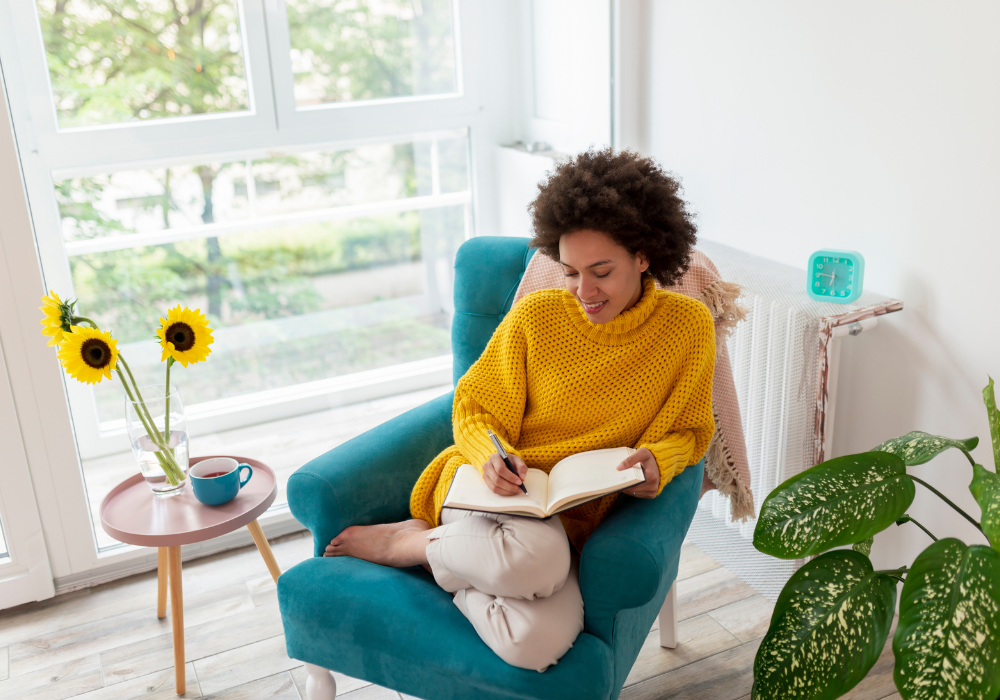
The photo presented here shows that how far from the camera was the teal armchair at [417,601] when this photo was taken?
1.28 meters

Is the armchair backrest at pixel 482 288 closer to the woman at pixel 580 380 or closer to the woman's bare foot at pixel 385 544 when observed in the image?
the woman at pixel 580 380

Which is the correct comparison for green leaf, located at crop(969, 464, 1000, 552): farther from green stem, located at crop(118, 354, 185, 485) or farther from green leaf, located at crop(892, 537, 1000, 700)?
green stem, located at crop(118, 354, 185, 485)

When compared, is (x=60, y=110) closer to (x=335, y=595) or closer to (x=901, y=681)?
(x=335, y=595)

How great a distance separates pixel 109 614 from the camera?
203 cm

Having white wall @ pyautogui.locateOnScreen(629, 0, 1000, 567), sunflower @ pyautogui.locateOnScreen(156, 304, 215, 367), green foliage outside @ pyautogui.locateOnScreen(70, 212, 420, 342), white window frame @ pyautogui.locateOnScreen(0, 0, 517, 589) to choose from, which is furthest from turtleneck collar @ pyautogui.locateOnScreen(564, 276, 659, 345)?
green foliage outside @ pyautogui.locateOnScreen(70, 212, 420, 342)

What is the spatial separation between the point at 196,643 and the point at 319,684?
22.5 inches

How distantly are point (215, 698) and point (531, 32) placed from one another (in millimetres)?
2150

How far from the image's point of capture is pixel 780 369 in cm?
181

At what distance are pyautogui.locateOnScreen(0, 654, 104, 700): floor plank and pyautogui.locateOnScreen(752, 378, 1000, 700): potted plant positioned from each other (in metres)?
1.43

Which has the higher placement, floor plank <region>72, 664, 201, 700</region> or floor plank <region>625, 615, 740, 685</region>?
floor plank <region>72, 664, 201, 700</region>

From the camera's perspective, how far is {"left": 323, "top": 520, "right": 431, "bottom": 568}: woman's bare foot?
1496 millimetres

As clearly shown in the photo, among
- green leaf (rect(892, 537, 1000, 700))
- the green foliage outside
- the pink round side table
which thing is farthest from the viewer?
the green foliage outside

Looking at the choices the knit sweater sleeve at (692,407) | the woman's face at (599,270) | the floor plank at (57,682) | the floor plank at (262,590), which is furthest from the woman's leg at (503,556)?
the floor plank at (57,682)

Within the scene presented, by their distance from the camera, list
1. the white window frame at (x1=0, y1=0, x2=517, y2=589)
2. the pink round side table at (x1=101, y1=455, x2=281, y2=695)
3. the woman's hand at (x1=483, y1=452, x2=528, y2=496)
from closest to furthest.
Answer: the woman's hand at (x1=483, y1=452, x2=528, y2=496), the pink round side table at (x1=101, y1=455, x2=281, y2=695), the white window frame at (x1=0, y1=0, x2=517, y2=589)
